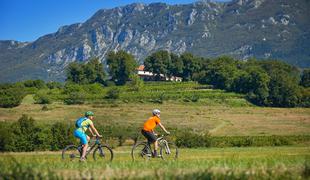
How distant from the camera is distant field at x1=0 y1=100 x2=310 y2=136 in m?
82.8

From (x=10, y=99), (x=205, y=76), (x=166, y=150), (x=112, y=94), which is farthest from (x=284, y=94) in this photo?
(x=166, y=150)

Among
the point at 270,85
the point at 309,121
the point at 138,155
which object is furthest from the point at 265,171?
the point at 270,85

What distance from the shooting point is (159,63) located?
18350cm

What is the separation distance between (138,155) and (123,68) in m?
145

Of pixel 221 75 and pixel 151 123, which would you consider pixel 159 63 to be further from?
pixel 151 123

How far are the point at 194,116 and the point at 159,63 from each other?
276 feet

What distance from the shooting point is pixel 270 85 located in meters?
140

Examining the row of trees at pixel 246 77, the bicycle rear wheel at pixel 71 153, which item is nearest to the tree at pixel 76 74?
the row of trees at pixel 246 77

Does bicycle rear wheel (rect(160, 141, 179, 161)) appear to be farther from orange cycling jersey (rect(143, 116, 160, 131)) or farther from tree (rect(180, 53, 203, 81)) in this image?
tree (rect(180, 53, 203, 81))

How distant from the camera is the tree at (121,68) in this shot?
169m

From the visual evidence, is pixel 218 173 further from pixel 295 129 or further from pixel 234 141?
pixel 295 129

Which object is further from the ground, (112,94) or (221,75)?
(221,75)

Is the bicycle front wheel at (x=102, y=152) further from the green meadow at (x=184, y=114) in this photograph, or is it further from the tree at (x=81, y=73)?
the tree at (x=81, y=73)

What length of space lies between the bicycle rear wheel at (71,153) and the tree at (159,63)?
15847cm
